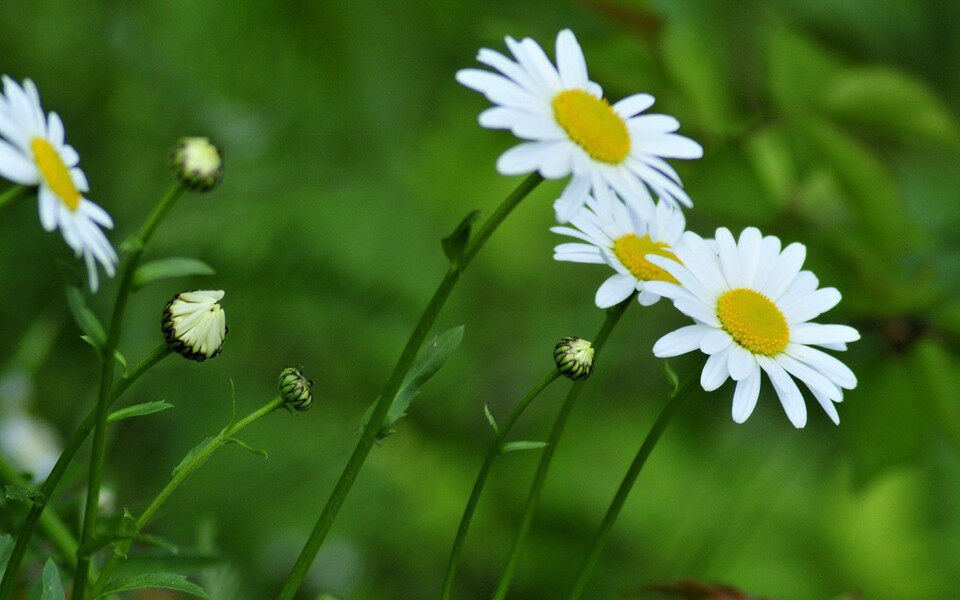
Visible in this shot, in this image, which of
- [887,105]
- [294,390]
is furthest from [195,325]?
[887,105]

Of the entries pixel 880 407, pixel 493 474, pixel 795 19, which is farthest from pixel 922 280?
pixel 493 474

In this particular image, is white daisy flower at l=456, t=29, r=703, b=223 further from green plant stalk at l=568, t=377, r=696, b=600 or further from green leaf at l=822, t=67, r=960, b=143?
green leaf at l=822, t=67, r=960, b=143

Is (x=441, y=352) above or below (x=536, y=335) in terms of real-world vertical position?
below

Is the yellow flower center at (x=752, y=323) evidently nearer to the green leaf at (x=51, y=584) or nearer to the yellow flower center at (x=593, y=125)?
the yellow flower center at (x=593, y=125)

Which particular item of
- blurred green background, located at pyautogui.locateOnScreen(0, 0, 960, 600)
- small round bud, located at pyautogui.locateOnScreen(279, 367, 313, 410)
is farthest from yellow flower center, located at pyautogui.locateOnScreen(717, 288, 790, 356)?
blurred green background, located at pyautogui.locateOnScreen(0, 0, 960, 600)

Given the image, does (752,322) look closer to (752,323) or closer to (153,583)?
(752,323)

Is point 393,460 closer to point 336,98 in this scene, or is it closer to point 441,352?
point 336,98
